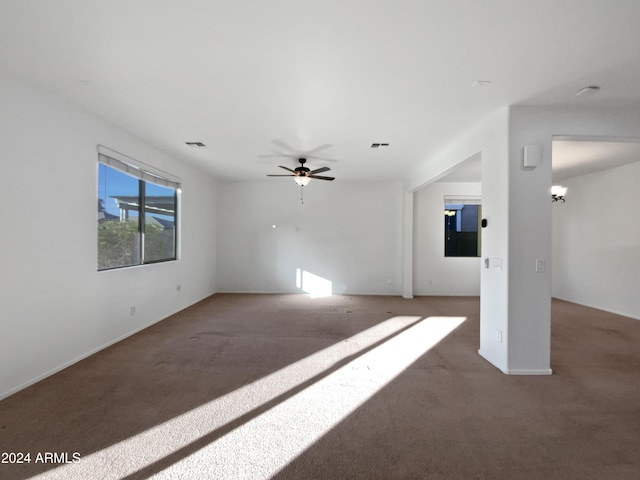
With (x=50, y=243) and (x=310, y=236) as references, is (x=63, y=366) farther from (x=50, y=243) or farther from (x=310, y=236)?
(x=310, y=236)

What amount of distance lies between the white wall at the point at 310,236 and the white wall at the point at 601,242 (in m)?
3.53

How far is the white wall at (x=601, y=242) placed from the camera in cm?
520

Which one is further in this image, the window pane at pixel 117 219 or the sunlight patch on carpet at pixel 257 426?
the window pane at pixel 117 219

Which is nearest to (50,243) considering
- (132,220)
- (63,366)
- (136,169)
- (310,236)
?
(63,366)

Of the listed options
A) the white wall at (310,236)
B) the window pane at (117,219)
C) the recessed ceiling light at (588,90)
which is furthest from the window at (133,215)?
the recessed ceiling light at (588,90)

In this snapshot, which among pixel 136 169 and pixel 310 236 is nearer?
pixel 136 169

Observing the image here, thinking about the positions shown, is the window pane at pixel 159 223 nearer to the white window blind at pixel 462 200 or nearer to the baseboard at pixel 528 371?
the baseboard at pixel 528 371

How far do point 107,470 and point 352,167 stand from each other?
200 inches

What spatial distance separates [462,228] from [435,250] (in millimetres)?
954

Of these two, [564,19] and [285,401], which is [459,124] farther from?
[285,401]

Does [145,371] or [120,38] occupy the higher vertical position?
Result: [120,38]

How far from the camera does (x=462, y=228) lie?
7355 mm

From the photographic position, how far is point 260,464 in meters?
1.70

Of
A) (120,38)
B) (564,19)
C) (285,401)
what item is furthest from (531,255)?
(120,38)
